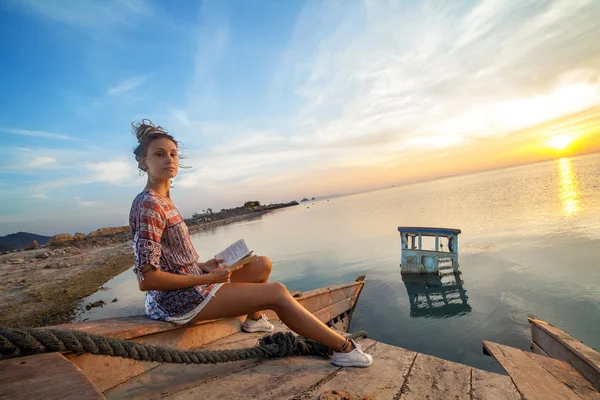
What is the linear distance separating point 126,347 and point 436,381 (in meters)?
2.30

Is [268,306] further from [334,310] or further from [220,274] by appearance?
[334,310]

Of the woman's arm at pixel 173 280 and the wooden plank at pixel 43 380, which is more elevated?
the woman's arm at pixel 173 280

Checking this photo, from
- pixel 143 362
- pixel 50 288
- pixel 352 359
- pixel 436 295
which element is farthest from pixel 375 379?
pixel 50 288

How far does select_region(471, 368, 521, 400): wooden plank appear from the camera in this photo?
1.93m

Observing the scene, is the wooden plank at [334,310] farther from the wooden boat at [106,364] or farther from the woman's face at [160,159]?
the woman's face at [160,159]

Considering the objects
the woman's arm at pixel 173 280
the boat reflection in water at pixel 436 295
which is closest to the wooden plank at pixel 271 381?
the woman's arm at pixel 173 280

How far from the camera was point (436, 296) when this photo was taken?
8.40 m

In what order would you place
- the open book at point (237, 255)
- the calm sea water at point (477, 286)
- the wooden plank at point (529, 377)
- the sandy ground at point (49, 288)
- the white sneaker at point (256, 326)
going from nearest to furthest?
the wooden plank at point (529, 377)
the open book at point (237, 255)
the white sneaker at point (256, 326)
the calm sea water at point (477, 286)
the sandy ground at point (49, 288)

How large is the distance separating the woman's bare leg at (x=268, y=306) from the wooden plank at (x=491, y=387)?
3.23ft

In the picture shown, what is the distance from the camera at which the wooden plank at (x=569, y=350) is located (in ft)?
8.23

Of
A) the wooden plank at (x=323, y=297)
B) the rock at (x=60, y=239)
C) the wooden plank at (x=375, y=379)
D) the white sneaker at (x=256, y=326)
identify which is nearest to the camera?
the wooden plank at (x=375, y=379)

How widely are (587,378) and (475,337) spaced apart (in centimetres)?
389

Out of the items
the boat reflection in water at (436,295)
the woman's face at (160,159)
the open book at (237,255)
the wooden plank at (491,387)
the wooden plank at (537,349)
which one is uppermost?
the woman's face at (160,159)

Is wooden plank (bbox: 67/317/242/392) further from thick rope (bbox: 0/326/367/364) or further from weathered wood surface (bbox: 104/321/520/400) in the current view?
thick rope (bbox: 0/326/367/364)
